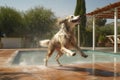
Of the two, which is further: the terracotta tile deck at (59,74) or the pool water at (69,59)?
the pool water at (69,59)

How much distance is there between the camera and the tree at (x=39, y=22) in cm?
2994

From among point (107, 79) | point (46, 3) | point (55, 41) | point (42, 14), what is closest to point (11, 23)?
point (42, 14)

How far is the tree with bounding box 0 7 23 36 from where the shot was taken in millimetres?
28531

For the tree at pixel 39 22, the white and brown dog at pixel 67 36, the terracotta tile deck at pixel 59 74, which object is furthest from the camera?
the tree at pixel 39 22

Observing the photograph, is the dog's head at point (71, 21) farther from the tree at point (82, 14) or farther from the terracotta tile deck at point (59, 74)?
the tree at point (82, 14)

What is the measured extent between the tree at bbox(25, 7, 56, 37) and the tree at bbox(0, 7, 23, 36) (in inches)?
45.3

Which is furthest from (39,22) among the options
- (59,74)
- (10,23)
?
(59,74)

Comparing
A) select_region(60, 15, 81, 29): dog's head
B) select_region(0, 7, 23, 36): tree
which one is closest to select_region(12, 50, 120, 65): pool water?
select_region(60, 15, 81, 29): dog's head

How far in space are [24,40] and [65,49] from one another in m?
21.7

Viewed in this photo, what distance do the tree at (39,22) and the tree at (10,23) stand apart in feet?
3.77

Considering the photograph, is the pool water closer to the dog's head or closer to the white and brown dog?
the white and brown dog

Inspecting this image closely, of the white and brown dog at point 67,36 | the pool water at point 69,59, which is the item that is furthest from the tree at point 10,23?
the white and brown dog at point 67,36

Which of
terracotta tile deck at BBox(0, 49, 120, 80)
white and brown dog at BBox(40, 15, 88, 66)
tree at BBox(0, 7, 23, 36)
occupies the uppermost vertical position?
tree at BBox(0, 7, 23, 36)

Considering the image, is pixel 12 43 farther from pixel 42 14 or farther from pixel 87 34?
pixel 87 34
